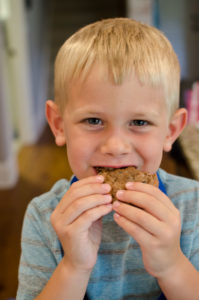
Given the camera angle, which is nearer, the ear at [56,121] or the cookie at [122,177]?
the cookie at [122,177]

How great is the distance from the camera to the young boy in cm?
68

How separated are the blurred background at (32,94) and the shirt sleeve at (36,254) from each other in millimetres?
612

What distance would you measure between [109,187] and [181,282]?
10.6 inches

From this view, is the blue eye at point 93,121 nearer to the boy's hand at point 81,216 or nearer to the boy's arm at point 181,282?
the boy's hand at point 81,216

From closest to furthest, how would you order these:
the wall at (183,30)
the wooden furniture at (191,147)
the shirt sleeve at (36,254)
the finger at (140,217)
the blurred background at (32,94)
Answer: the finger at (140,217) < the shirt sleeve at (36,254) < the wooden furniture at (191,147) < the blurred background at (32,94) < the wall at (183,30)

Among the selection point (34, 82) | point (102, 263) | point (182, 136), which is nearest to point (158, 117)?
point (102, 263)

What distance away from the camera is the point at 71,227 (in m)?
0.70

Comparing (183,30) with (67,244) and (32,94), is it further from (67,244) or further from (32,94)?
(67,244)

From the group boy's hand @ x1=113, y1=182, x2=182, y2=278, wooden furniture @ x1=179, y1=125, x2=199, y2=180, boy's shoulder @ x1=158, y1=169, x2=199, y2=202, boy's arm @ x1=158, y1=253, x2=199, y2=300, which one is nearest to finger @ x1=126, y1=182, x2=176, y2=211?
boy's hand @ x1=113, y1=182, x2=182, y2=278

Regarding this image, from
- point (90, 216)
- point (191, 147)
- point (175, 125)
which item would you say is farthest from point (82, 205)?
point (191, 147)

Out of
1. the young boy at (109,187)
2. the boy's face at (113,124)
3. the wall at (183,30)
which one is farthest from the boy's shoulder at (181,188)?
the wall at (183,30)

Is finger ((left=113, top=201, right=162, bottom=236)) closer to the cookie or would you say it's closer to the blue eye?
the cookie

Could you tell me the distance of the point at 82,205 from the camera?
68 cm

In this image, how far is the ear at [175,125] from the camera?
2.79 feet
